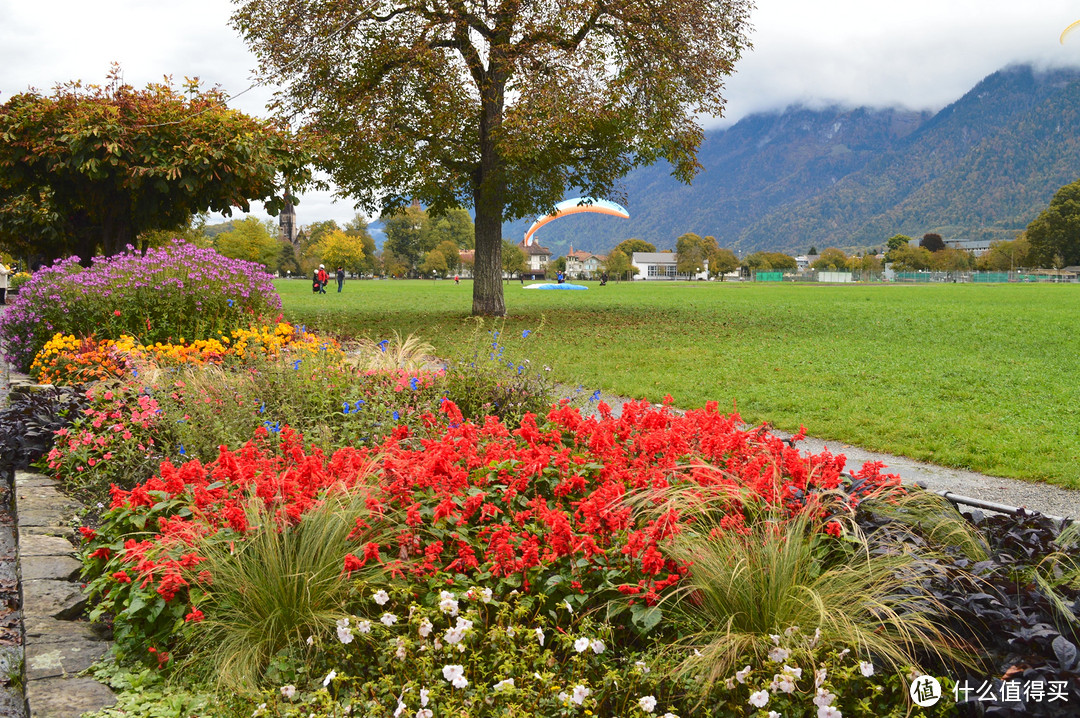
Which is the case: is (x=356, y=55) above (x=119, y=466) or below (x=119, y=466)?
above

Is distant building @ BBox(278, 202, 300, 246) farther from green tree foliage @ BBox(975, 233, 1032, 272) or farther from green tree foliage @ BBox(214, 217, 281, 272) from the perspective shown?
green tree foliage @ BBox(975, 233, 1032, 272)

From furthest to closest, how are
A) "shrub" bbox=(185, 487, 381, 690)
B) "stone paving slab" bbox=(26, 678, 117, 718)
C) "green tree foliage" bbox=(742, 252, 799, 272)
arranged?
"green tree foliage" bbox=(742, 252, 799, 272) < "shrub" bbox=(185, 487, 381, 690) < "stone paving slab" bbox=(26, 678, 117, 718)

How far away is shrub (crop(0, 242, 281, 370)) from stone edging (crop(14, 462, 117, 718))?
4320 millimetres

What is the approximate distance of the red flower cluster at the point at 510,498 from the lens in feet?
9.19

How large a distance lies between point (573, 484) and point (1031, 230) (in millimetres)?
124895

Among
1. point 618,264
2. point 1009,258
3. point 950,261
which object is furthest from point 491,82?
point 950,261

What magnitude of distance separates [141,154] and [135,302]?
245 centimetres

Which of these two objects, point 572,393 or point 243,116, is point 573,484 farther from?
point 243,116

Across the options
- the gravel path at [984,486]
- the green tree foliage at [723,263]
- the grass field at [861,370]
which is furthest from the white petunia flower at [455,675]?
the green tree foliage at [723,263]

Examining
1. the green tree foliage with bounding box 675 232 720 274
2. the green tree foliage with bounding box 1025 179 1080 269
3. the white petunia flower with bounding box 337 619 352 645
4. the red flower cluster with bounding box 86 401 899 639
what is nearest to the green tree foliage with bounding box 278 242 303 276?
the green tree foliage with bounding box 675 232 720 274

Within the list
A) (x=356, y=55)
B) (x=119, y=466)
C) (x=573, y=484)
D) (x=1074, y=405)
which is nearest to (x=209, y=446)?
(x=119, y=466)

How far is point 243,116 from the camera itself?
10.1m

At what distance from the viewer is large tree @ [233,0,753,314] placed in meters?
17.4

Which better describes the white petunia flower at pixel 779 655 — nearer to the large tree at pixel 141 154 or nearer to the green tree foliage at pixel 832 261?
the large tree at pixel 141 154
